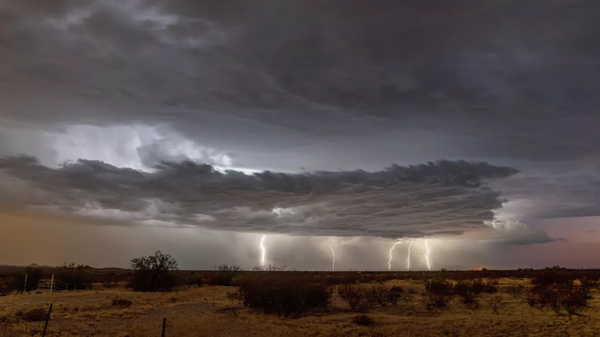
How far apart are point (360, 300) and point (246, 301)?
29.2ft

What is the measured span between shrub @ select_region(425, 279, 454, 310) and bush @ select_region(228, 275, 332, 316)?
7792 mm

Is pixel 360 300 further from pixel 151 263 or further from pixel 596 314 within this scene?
pixel 151 263

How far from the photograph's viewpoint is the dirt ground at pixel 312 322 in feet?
78.5

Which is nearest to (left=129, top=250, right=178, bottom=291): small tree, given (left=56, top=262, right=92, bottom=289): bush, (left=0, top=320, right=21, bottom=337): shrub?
(left=56, top=262, right=92, bottom=289): bush

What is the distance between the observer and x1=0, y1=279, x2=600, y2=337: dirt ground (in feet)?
78.5

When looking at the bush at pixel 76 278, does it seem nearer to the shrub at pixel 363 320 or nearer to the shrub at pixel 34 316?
the shrub at pixel 34 316

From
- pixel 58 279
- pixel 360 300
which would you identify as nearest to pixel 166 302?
pixel 360 300

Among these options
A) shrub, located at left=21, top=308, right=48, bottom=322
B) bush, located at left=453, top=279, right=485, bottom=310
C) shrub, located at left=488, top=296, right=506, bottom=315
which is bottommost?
shrub, located at left=21, top=308, right=48, bottom=322

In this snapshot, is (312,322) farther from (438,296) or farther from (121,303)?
(121,303)

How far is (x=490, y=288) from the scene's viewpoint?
138 feet

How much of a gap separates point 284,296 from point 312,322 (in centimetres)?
429

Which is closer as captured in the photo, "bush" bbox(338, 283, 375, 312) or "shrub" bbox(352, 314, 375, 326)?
"shrub" bbox(352, 314, 375, 326)

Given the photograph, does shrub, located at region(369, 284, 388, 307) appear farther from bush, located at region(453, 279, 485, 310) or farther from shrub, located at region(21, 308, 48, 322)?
shrub, located at region(21, 308, 48, 322)

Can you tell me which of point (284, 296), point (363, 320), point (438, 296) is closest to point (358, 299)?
point (284, 296)
